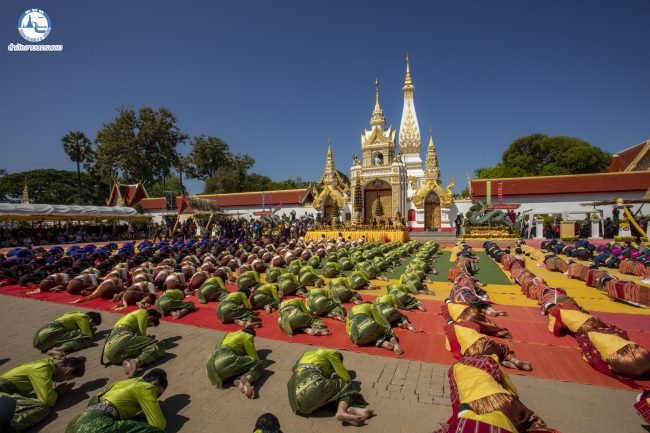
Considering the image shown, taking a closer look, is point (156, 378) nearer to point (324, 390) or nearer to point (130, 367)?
point (130, 367)

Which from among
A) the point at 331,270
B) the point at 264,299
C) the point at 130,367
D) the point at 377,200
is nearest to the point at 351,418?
→ the point at 130,367

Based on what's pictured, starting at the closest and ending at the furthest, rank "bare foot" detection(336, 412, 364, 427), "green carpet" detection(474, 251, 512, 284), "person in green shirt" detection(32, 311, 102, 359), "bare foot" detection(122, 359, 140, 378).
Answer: "bare foot" detection(336, 412, 364, 427), "bare foot" detection(122, 359, 140, 378), "person in green shirt" detection(32, 311, 102, 359), "green carpet" detection(474, 251, 512, 284)

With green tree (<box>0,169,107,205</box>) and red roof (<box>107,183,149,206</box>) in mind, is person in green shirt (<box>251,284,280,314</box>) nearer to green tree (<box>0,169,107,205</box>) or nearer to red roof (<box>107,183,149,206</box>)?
red roof (<box>107,183,149,206</box>)

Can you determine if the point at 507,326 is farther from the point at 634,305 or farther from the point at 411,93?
the point at 411,93

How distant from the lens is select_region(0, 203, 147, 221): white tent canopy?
23781mm

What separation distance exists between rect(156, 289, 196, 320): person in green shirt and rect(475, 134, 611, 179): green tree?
156 feet

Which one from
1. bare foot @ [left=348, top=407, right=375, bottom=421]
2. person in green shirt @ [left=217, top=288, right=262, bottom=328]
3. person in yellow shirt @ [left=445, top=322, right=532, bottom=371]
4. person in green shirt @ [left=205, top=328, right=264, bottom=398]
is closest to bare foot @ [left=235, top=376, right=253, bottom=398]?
person in green shirt @ [left=205, top=328, right=264, bottom=398]

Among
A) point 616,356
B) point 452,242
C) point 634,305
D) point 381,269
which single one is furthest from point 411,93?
point 616,356

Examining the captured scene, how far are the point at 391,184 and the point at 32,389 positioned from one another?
94.2ft

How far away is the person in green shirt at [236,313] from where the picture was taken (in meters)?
6.84

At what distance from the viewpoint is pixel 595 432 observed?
3398mm

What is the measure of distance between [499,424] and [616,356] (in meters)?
3.19

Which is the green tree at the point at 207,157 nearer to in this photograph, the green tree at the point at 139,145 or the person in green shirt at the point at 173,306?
the green tree at the point at 139,145

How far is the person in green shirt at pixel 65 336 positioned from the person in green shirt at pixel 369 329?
479 centimetres
